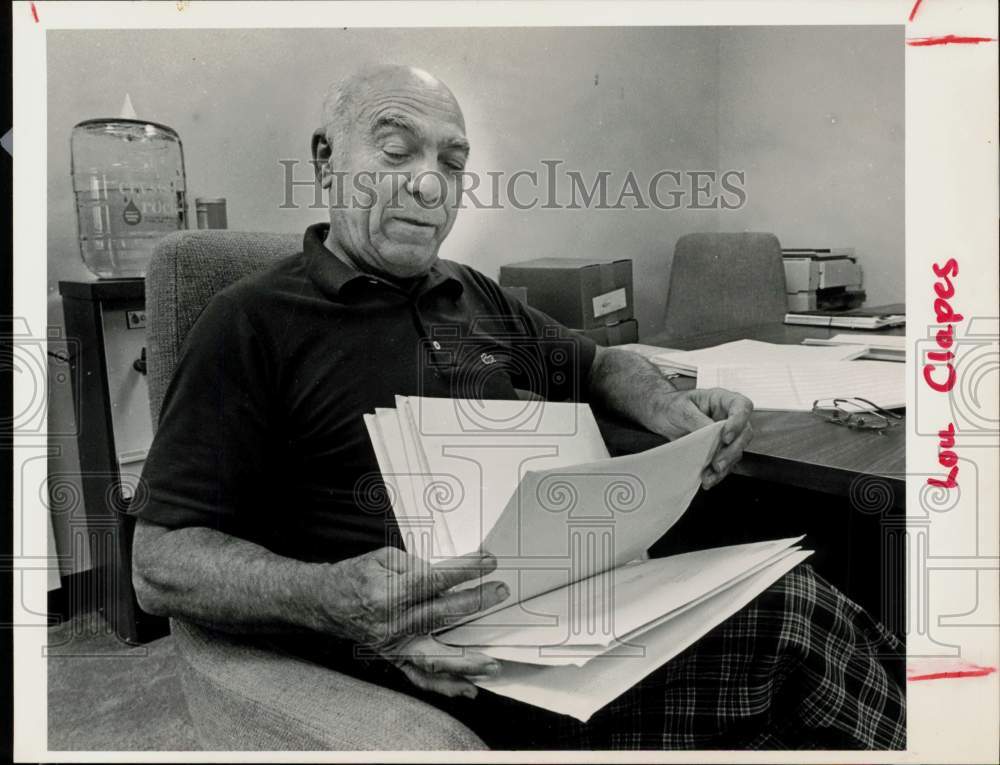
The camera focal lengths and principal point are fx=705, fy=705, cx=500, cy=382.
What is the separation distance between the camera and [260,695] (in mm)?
524

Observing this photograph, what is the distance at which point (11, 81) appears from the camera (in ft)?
2.10

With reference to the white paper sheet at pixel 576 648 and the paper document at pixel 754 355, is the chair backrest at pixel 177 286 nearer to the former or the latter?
the white paper sheet at pixel 576 648

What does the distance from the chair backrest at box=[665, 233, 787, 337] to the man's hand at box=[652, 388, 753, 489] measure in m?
0.13

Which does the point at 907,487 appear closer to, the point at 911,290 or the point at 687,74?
the point at 911,290

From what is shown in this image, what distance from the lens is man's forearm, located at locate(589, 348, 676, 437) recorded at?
0.79m

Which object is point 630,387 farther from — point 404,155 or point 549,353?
point 404,155

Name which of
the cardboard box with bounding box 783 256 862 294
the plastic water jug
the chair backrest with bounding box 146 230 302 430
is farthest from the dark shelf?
the cardboard box with bounding box 783 256 862 294

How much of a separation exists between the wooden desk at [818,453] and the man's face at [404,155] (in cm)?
30

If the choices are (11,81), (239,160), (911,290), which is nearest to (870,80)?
(911,290)

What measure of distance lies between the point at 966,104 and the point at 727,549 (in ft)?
1.54

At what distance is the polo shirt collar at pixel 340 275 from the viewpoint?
0.69 meters

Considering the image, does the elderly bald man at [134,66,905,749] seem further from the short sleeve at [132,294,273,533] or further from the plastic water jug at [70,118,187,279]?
the plastic water jug at [70,118,187,279]

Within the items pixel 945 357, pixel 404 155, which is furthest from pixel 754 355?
pixel 404 155

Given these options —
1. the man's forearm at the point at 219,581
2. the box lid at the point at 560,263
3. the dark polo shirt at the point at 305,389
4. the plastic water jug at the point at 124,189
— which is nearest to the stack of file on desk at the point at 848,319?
the box lid at the point at 560,263
